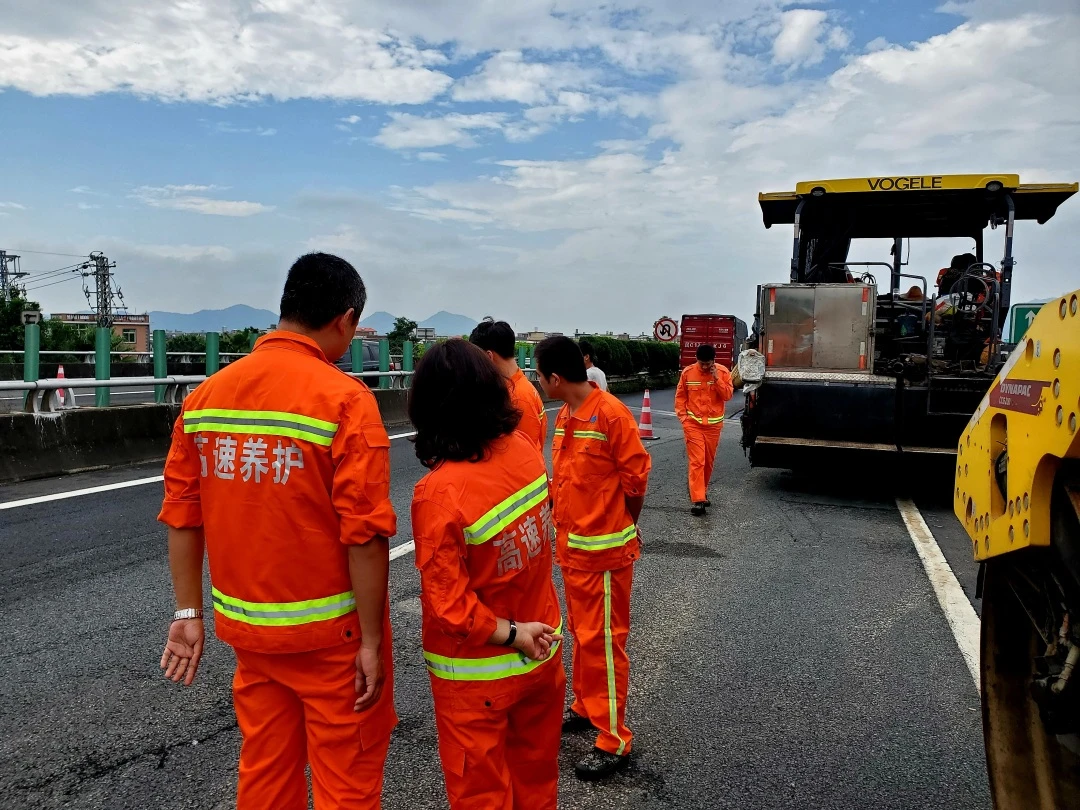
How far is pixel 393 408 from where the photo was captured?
14578 millimetres

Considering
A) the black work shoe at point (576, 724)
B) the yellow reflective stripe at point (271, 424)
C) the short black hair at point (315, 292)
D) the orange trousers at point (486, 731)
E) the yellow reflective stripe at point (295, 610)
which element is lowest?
the black work shoe at point (576, 724)

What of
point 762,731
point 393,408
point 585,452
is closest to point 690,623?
point 762,731

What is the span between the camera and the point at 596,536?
10.5 ft

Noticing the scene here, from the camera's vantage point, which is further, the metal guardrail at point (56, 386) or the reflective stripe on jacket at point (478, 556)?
the metal guardrail at point (56, 386)

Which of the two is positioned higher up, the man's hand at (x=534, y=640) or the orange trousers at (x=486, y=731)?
the man's hand at (x=534, y=640)

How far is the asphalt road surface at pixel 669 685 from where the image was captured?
2932 millimetres

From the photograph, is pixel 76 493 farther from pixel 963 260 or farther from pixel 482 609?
pixel 963 260

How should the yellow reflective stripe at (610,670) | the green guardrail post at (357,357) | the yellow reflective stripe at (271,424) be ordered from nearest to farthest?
the yellow reflective stripe at (271,424) < the yellow reflective stripe at (610,670) < the green guardrail post at (357,357)

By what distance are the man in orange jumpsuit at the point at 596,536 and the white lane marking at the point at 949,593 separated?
198cm

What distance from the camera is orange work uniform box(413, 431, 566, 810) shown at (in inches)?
79.2

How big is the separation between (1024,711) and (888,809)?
0.81m

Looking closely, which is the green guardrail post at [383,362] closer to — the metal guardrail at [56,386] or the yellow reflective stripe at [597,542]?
the metal guardrail at [56,386]

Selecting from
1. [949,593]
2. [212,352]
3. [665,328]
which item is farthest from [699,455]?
[665,328]

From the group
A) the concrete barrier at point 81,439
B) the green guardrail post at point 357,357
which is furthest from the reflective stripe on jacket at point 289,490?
the green guardrail post at point 357,357
